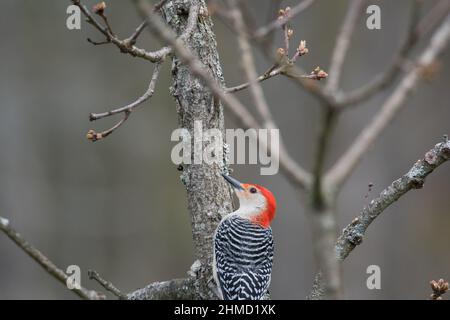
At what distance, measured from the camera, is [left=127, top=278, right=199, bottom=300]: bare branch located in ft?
14.1

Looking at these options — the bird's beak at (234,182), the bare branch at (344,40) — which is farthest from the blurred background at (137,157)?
the bare branch at (344,40)

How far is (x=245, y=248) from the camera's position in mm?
5211

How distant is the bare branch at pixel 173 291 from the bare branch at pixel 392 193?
1.00 meters

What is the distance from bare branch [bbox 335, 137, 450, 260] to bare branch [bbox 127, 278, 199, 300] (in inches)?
39.2

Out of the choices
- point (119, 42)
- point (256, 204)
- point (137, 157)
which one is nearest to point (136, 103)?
point (119, 42)

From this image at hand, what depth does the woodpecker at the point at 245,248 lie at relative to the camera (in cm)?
462

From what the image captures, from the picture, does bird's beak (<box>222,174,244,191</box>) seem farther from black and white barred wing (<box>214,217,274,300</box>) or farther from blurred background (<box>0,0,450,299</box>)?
blurred background (<box>0,0,450,299</box>)

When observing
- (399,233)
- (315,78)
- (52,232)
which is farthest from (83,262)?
(315,78)

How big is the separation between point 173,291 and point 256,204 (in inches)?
54.3

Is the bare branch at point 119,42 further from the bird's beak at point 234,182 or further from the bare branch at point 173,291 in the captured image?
the bare branch at point 173,291

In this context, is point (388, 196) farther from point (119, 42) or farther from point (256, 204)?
point (256, 204)

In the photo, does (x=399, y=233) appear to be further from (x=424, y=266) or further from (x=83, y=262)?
(x=83, y=262)

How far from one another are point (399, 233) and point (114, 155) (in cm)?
434
